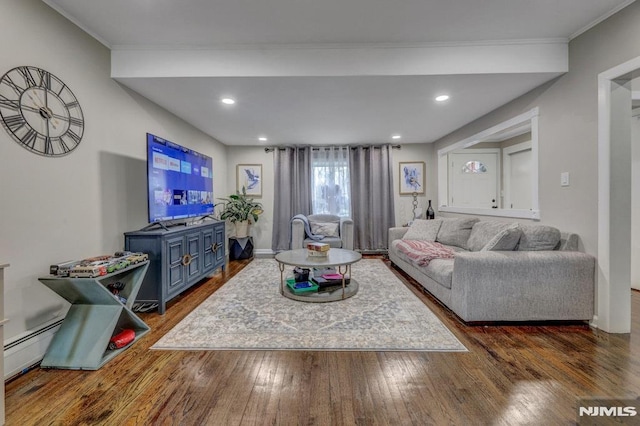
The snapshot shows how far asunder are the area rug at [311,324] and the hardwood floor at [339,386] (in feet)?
0.35

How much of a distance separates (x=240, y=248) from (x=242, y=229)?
0.53 meters

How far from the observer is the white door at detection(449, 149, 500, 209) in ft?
16.9

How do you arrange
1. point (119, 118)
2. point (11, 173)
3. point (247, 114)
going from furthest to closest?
point (247, 114)
point (119, 118)
point (11, 173)

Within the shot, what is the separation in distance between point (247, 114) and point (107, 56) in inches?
56.6

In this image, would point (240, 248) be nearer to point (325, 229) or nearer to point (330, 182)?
point (325, 229)

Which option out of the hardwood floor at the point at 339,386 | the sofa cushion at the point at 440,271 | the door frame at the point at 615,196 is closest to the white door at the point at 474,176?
the sofa cushion at the point at 440,271

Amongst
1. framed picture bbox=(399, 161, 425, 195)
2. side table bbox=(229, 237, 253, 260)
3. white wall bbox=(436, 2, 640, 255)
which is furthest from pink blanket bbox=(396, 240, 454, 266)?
side table bbox=(229, 237, 253, 260)

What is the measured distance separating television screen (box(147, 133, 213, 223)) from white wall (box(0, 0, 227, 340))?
0.27 m

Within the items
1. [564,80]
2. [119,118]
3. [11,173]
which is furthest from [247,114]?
[564,80]

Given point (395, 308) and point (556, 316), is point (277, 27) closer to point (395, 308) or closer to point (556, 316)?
point (395, 308)

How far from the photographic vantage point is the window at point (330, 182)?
5277mm

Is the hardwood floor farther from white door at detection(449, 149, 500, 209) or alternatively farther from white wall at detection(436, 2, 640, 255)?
white door at detection(449, 149, 500, 209)

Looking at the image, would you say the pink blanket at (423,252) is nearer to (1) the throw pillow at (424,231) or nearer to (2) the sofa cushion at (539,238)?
(1) the throw pillow at (424,231)

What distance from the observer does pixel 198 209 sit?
3539 mm
